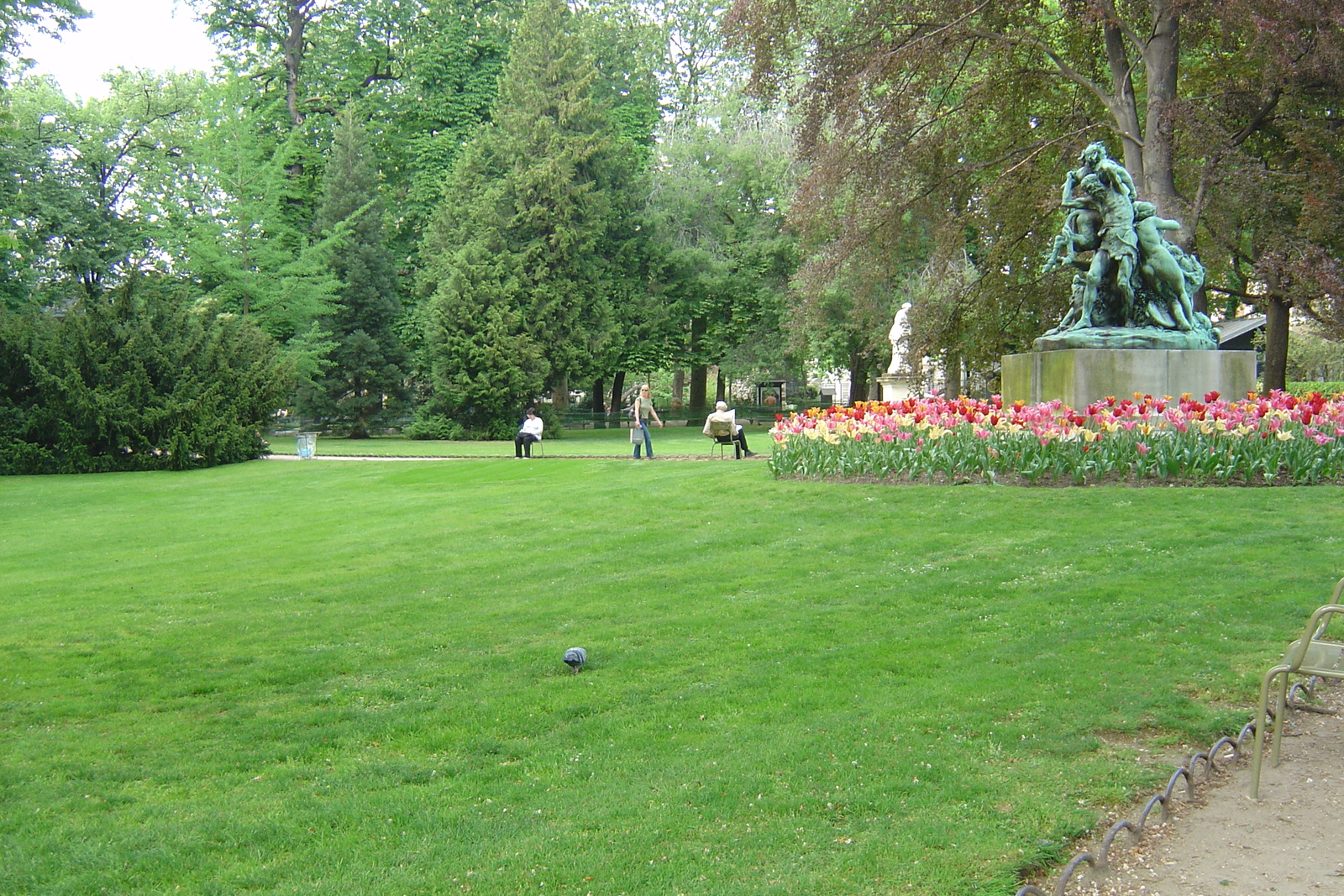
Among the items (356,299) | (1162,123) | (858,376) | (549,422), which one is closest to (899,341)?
(1162,123)

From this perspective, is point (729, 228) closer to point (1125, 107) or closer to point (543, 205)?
point (543, 205)

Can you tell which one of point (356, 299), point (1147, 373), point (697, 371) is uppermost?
point (356, 299)

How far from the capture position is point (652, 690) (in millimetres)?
5793

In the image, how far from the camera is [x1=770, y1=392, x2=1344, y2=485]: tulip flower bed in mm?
10984

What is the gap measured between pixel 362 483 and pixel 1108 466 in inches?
471

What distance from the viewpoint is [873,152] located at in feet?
69.2

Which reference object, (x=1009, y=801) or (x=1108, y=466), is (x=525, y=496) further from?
(x=1009, y=801)

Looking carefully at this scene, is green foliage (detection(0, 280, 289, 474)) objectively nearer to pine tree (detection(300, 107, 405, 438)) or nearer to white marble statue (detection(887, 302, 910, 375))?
pine tree (detection(300, 107, 405, 438))

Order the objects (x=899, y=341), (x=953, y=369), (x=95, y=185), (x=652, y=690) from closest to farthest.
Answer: (x=652, y=690) → (x=953, y=369) → (x=899, y=341) → (x=95, y=185)

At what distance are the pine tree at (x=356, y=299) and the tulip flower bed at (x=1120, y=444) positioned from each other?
30156 mm

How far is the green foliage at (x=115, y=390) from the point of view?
75.3 feet

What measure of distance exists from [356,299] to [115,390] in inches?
690

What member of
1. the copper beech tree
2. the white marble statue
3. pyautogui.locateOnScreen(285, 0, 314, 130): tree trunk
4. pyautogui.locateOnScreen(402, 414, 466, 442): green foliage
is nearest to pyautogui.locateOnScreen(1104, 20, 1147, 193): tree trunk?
the copper beech tree

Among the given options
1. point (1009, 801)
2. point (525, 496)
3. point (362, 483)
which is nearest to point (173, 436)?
point (362, 483)
